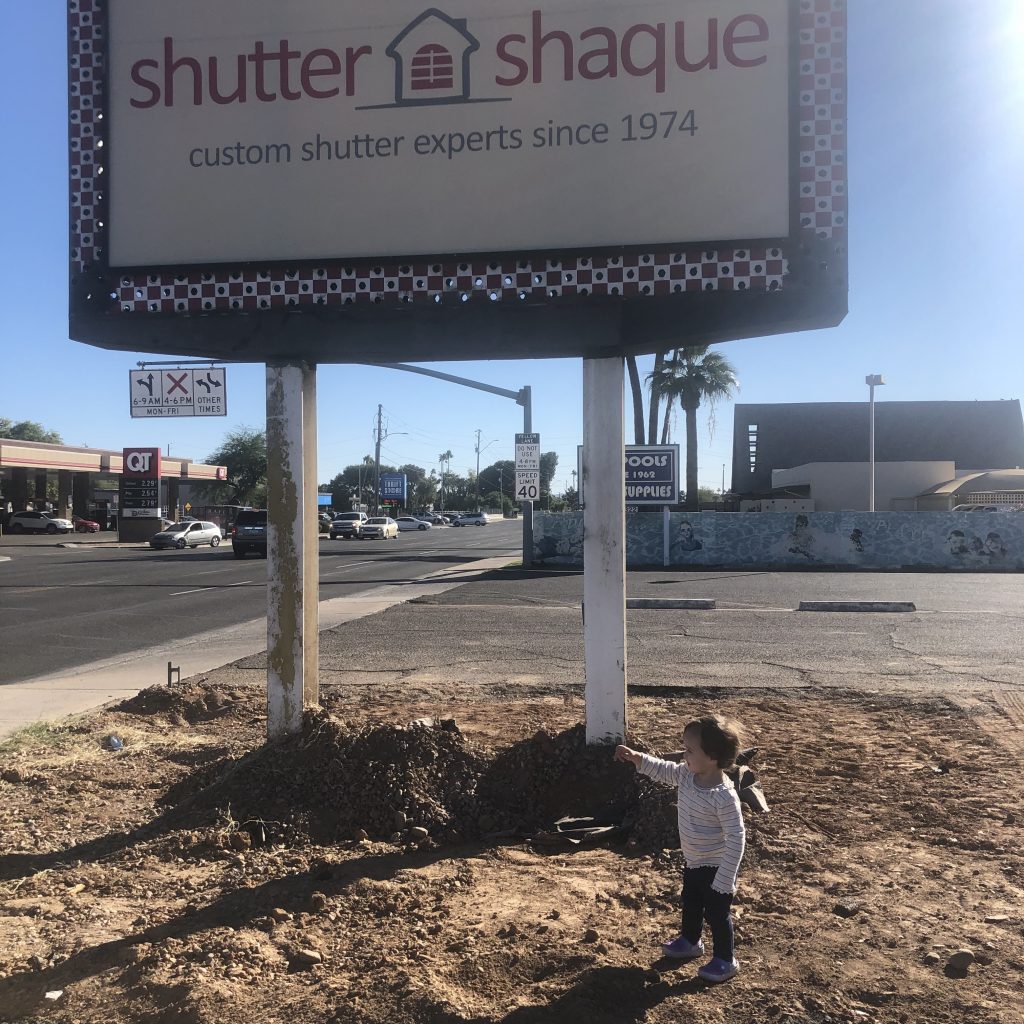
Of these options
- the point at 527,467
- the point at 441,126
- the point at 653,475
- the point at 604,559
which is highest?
the point at 441,126

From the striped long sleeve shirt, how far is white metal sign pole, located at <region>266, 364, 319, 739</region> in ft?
9.27

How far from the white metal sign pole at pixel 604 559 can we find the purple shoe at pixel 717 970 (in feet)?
7.27

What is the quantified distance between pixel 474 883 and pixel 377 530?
2076 inches

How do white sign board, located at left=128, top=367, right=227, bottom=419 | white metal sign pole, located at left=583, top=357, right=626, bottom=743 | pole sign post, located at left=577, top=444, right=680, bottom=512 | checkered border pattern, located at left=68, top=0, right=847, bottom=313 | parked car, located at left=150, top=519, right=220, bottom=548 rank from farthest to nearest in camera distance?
1. parked car, located at left=150, top=519, right=220, bottom=548
2. pole sign post, located at left=577, top=444, right=680, bottom=512
3. white sign board, located at left=128, top=367, right=227, bottom=419
4. white metal sign pole, located at left=583, top=357, right=626, bottom=743
5. checkered border pattern, located at left=68, top=0, right=847, bottom=313

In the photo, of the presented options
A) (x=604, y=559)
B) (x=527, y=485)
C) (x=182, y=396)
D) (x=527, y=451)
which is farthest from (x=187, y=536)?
(x=604, y=559)

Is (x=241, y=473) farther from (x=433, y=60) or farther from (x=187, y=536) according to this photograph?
(x=433, y=60)

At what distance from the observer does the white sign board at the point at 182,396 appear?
1808 cm

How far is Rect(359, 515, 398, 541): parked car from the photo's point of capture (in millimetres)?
55656

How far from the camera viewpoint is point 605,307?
5.34 meters

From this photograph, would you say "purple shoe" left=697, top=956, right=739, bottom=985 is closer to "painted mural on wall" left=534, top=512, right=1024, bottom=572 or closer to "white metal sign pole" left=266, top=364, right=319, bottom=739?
"white metal sign pole" left=266, top=364, right=319, bottom=739

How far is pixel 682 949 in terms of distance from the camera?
3.31 metres

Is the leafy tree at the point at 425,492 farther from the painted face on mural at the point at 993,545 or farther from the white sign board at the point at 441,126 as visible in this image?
the white sign board at the point at 441,126

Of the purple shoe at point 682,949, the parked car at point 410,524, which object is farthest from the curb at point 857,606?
the parked car at point 410,524

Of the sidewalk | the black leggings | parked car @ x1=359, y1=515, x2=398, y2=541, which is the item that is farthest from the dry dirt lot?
parked car @ x1=359, y1=515, x2=398, y2=541
